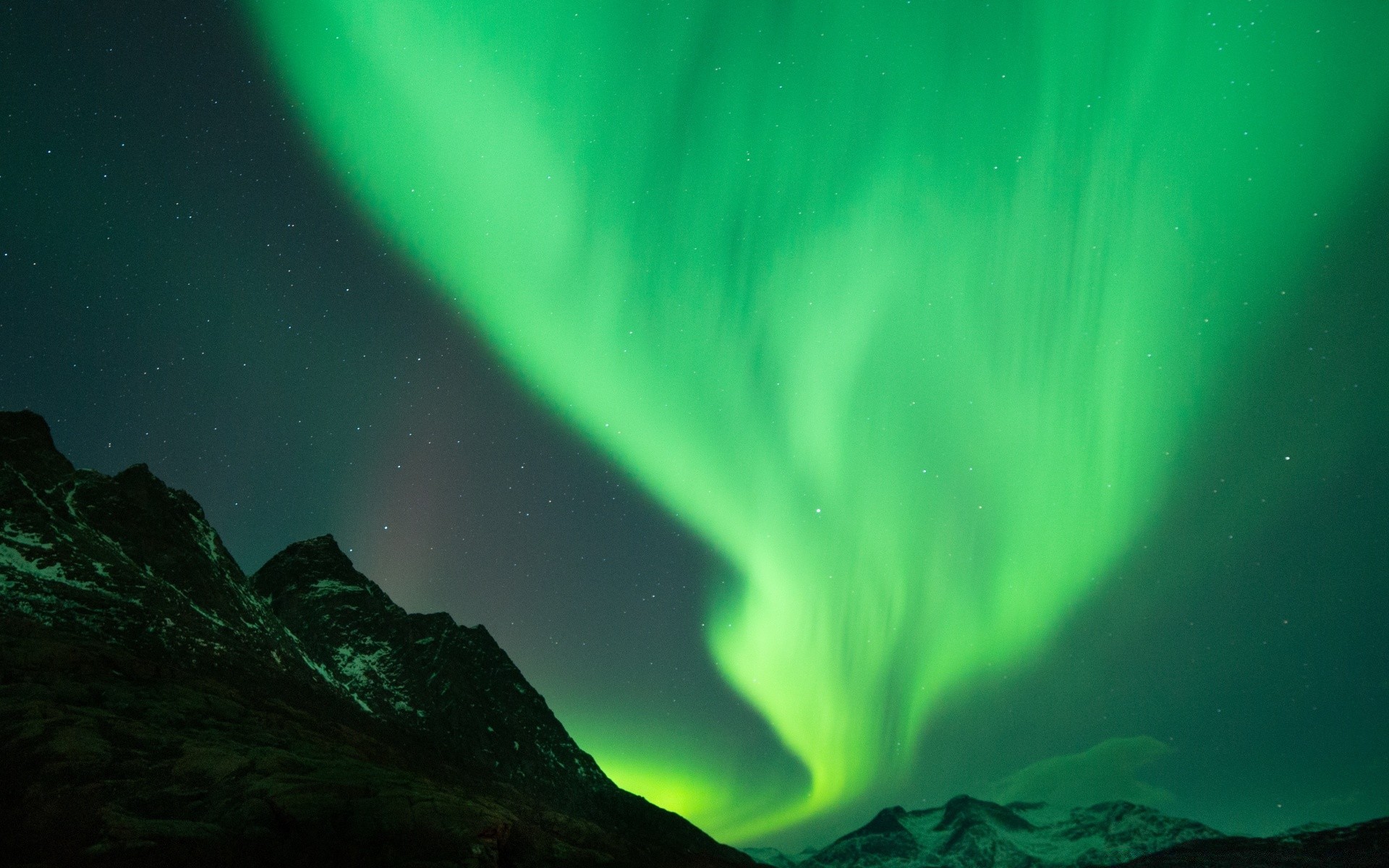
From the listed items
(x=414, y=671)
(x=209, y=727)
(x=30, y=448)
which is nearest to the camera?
(x=209, y=727)

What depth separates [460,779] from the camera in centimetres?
10725

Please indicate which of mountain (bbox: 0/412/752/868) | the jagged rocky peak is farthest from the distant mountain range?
the jagged rocky peak

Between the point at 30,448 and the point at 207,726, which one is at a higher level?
the point at 30,448

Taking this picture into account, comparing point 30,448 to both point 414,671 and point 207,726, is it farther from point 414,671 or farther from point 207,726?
point 414,671

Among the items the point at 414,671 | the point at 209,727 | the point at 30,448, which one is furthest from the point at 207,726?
the point at 414,671

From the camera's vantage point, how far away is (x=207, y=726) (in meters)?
54.4

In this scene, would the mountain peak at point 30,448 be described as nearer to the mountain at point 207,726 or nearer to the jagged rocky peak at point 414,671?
the mountain at point 207,726

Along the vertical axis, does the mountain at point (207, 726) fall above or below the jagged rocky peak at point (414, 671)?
below

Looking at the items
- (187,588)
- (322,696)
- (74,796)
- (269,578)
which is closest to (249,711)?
(74,796)

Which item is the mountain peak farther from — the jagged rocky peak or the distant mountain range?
the jagged rocky peak

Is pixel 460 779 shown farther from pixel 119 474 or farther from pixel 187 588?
pixel 119 474

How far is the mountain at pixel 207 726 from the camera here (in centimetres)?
3825

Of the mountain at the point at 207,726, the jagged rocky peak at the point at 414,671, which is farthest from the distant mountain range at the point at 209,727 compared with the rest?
the jagged rocky peak at the point at 414,671

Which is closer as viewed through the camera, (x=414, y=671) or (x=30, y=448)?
(x=30, y=448)
